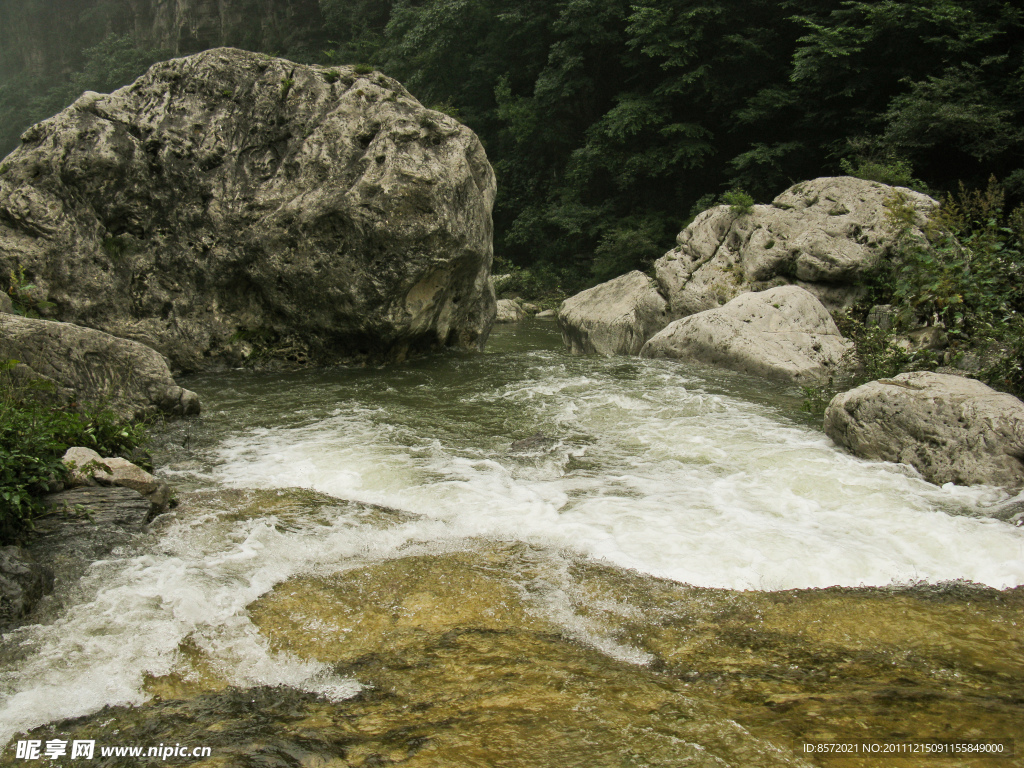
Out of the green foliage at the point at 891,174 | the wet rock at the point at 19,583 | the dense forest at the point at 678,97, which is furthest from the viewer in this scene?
the dense forest at the point at 678,97

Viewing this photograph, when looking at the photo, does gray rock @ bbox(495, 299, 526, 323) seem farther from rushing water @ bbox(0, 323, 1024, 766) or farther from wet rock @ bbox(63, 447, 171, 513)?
wet rock @ bbox(63, 447, 171, 513)

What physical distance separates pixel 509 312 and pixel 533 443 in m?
16.4

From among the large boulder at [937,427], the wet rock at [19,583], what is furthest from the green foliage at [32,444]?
the large boulder at [937,427]

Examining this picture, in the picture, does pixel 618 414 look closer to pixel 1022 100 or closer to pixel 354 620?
pixel 354 620

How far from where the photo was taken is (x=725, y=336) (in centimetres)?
1036

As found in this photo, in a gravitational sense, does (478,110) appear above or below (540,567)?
above

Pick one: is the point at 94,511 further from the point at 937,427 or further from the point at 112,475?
the point at 937,427

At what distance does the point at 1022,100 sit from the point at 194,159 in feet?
51.6

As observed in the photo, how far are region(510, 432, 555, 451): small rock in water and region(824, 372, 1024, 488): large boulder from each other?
2.81m

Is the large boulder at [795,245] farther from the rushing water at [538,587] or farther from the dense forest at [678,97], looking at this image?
A: the rushing water at [538,587]

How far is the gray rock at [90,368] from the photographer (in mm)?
6047

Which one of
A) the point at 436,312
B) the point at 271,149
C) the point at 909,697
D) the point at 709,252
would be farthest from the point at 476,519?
the point at 709,252

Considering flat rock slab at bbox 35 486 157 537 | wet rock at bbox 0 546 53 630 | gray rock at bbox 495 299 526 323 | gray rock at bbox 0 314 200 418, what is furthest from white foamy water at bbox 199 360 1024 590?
gray rock at bbox 495 299 526 323

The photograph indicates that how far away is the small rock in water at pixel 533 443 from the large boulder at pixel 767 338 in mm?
4382
